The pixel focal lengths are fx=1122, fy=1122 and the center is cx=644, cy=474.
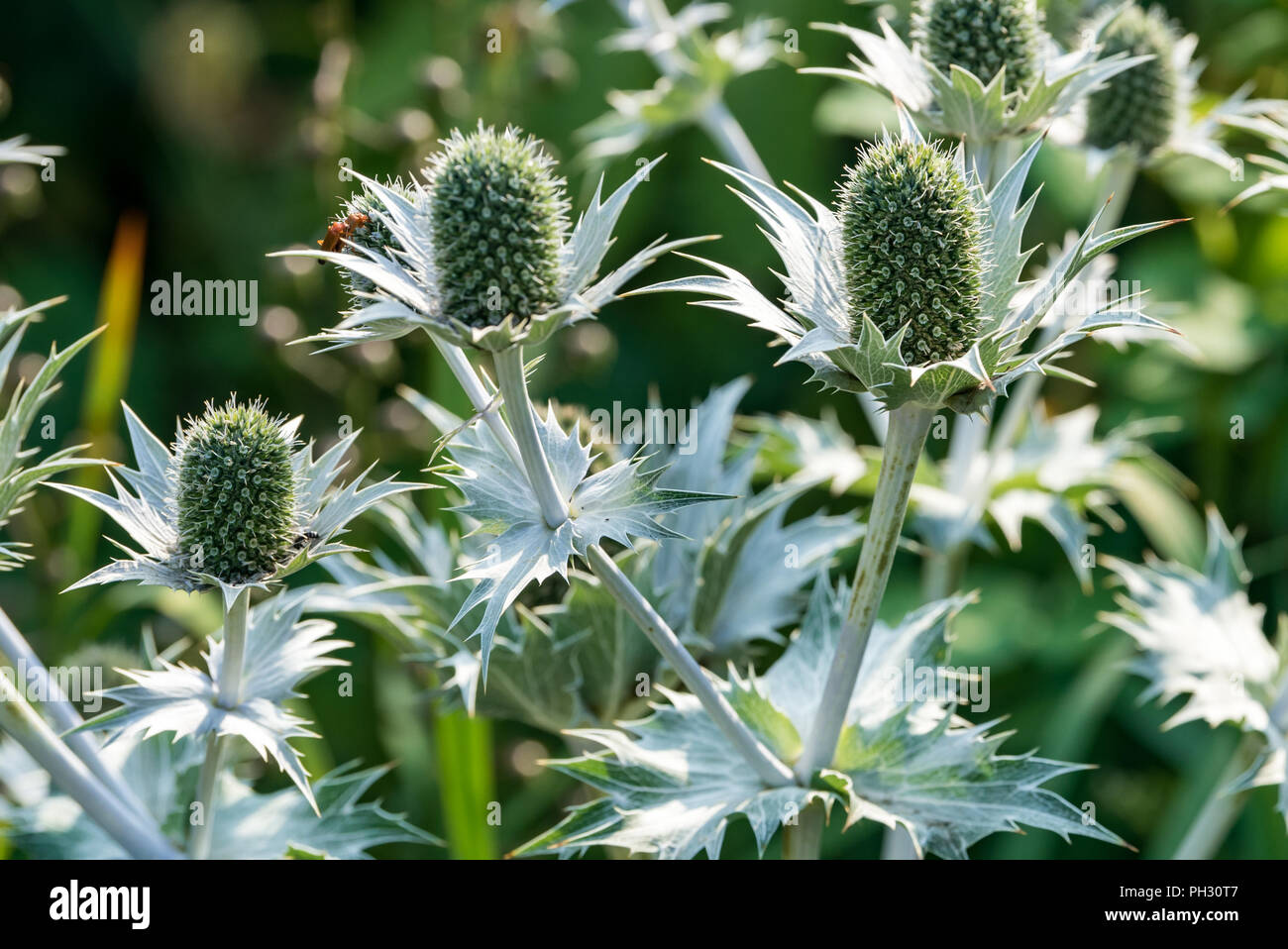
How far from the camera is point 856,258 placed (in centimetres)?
106

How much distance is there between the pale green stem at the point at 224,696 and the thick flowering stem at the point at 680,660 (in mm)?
353

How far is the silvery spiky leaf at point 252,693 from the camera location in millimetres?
1082

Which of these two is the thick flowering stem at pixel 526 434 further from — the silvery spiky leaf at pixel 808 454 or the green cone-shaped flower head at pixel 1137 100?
the green cone-shaped flower head at pixel 1137 100

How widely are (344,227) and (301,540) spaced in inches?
12.7

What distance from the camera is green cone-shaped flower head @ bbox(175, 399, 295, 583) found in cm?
110

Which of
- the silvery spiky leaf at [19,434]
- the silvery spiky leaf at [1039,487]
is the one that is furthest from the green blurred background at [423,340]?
the silvery spiky leaf at [19,434]

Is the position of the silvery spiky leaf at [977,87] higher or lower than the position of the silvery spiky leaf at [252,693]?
higher

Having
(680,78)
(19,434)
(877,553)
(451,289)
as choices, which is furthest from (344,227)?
(680,78)

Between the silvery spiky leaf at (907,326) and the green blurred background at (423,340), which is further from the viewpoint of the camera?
the green blurred background at (423,340)

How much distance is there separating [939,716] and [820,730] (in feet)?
0.53

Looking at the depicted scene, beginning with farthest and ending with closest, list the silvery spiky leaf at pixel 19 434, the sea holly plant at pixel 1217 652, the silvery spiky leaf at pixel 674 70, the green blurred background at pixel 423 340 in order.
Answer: the green blurred background at pixel 423 340, the silvery spiky leaf at pixel 674 70, the sea holly plant at pixel 1217 652, the silvery spiky leaf at pixel 19 434

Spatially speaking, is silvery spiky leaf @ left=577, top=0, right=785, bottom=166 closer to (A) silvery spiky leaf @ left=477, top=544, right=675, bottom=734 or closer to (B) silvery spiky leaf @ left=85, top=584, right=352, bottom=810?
(A) silvery spiky leaf @ left=477, top=544, right=675, bottom=734

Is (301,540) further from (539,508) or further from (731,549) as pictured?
(731,549)
